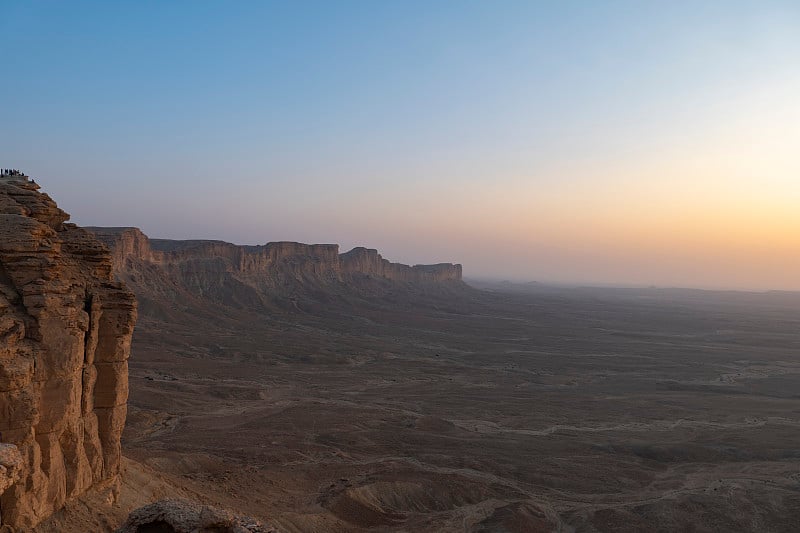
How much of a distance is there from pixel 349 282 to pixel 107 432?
103 m

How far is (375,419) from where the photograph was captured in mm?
28359

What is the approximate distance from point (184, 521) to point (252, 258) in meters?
83.8

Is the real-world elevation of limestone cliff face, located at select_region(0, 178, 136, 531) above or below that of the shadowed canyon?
above

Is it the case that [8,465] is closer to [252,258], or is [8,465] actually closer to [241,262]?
[241,262]

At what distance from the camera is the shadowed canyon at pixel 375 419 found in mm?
10586

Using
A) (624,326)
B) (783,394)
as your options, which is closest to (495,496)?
(783,394)

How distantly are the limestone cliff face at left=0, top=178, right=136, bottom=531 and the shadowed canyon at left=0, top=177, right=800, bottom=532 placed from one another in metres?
0.04

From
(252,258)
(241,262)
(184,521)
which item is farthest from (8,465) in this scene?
(252,258)

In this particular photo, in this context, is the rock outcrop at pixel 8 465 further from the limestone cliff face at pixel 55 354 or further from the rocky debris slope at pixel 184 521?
the limestone cliff face at pixel 55 354

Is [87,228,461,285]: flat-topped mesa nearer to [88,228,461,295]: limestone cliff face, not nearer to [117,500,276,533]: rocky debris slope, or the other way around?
[88,228,461,295]: limestone cliff face

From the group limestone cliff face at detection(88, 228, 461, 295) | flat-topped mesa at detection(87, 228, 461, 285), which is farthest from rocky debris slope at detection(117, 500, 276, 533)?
flat-topped mesa at detection(87, 228, 461, 285)

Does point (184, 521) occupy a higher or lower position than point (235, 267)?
lower

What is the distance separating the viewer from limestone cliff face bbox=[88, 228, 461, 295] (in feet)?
215

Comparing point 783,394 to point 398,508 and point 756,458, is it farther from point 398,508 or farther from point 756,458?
point 398,508
